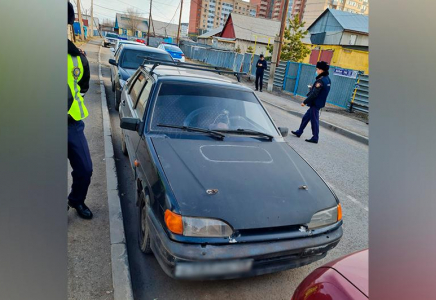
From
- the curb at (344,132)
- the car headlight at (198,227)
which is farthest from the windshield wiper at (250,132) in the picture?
the curb at (344,132)

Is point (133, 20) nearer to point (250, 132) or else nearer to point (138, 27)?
point (138, 27)

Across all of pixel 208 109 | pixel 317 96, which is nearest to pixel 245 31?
pixel 317 96

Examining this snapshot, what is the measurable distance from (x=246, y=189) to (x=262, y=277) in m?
0.96

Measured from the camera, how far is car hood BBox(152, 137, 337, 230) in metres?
2.10

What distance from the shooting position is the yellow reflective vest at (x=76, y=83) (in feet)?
7.88

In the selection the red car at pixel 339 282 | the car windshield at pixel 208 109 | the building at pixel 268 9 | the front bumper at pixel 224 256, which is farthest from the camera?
the building at pixel 268 9

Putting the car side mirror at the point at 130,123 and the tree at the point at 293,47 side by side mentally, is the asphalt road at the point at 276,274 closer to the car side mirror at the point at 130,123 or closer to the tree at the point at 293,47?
the car side mirror at the point at 130,123

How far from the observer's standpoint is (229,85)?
3.62m

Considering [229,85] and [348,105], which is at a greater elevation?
[229,85]

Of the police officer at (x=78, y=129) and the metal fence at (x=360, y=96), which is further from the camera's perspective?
the metal fence at (x=360, y=96)

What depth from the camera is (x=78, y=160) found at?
9.09ft
